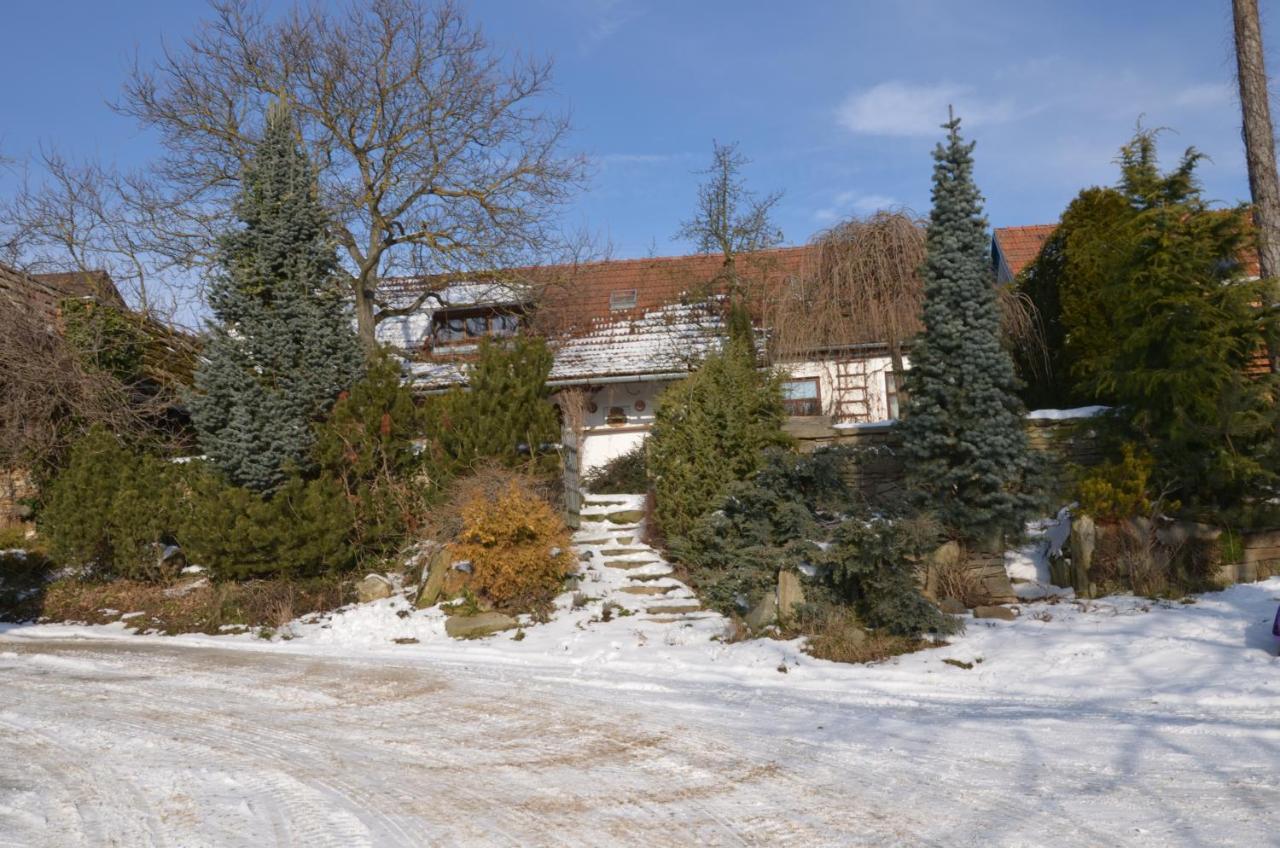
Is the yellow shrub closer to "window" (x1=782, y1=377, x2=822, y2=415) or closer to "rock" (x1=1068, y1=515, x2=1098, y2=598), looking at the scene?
"rock" (x1=1068, y1=515, x2=1098, y2=598)

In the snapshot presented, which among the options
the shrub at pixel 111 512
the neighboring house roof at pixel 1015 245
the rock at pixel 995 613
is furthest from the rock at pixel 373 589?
the neighboring house roof at pixel 1015 245

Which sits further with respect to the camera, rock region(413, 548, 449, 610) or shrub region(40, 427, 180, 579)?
shrub region(40, 427, 180, 579)

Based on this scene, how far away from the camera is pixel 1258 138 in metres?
11.4

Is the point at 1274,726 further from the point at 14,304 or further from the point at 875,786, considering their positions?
the point at 14,304

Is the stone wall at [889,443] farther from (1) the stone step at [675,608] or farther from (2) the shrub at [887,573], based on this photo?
(1) the stone step at [675,608]

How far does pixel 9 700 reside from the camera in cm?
888

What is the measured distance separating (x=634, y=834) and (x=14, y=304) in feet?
54.8

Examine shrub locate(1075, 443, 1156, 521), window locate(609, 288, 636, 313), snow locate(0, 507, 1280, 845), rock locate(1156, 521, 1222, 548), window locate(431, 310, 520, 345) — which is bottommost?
snow locate(0, 507, 1280, 845)

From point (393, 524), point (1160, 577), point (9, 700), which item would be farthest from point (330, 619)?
point (1160, 577)

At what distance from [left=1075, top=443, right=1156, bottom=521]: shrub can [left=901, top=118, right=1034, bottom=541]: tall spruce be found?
66 cm

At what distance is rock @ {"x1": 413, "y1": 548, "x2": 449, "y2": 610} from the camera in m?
13.0

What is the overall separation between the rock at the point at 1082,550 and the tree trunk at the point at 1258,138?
10.3ft

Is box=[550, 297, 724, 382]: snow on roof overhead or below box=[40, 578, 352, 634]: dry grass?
overhead

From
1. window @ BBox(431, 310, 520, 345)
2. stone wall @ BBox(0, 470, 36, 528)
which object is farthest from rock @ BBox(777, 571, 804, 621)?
stone wall @ BBox(0, 470, 36, 528)
